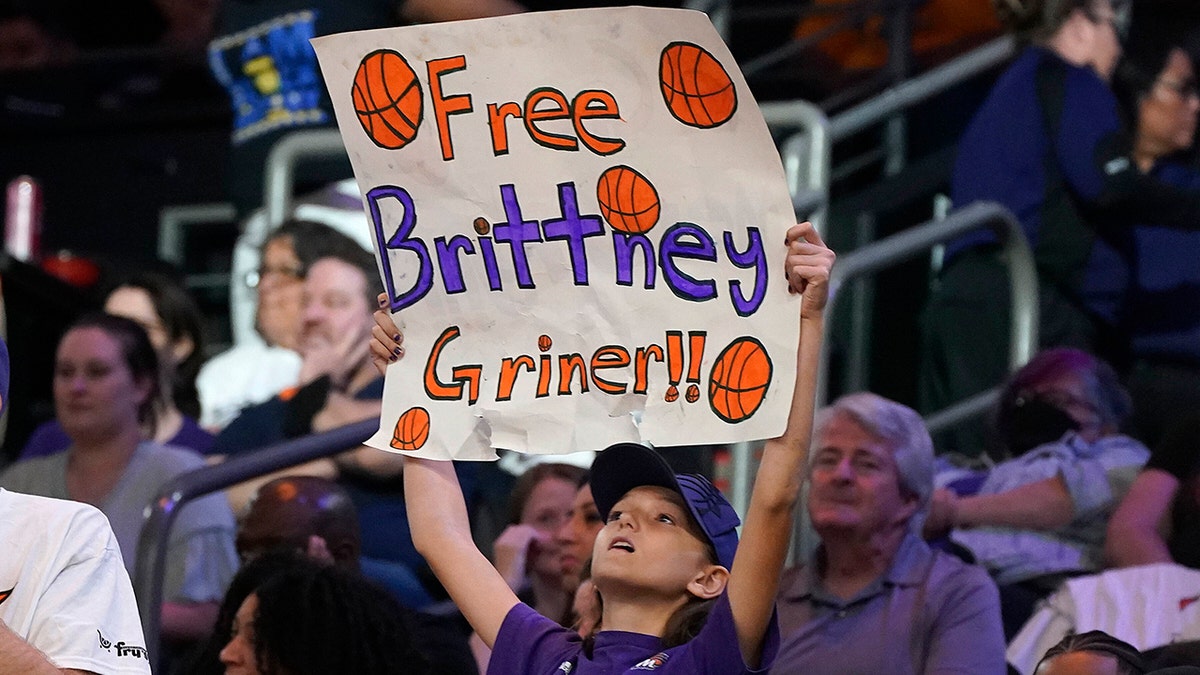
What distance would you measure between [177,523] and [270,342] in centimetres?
168

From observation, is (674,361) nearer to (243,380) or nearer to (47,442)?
(47,442)

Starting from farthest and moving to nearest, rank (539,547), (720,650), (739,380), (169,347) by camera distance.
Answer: (169,347), (539,547), (739,380), (720,650)

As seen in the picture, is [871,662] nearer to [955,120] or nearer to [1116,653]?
[1116,653]

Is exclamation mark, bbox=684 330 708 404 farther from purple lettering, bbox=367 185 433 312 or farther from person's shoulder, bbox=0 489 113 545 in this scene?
person's shoulder, bbox=0 489 113 545

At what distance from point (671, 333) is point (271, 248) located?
308 cm

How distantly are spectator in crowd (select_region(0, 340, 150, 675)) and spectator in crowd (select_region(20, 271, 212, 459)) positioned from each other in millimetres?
2686

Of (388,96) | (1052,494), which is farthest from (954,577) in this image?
(388,96)

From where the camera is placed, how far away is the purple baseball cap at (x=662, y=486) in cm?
317

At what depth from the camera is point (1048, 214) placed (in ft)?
18.1

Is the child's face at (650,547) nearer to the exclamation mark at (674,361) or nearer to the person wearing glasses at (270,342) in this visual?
the exclamation mark at (674,361)

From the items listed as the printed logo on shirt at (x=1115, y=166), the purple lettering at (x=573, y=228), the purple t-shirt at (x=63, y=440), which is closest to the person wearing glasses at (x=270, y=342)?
the purple t-shirt at (x=63, y=440)

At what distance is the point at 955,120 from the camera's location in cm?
630

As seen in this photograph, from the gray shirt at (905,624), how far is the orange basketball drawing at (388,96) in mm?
1312

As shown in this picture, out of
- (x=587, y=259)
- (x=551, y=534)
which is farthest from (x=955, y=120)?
(x=587, y=259)
